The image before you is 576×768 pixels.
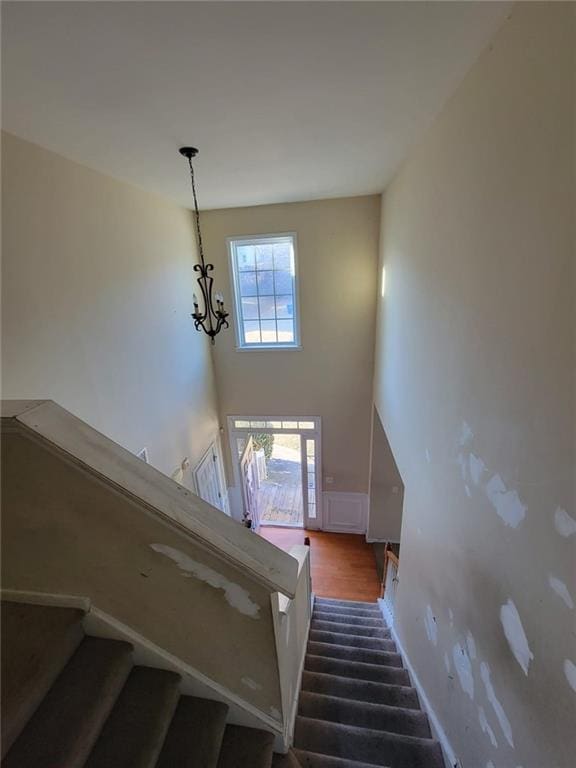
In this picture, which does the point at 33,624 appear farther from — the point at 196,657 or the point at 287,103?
the point at 287,103

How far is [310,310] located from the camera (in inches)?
194

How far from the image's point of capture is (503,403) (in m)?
1.42

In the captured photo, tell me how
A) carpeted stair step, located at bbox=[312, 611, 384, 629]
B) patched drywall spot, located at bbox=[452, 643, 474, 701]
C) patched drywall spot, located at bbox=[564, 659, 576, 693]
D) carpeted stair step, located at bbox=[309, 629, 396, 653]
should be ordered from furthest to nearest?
carpeted stair step, located at bbox=[312, 611, 384, 629] → carpeted stair step, located at bbox=[309, 629, 396, 653] → patched drywall spot, located at bbox=[452, 643, 474, 701] → patched drywall spot, located at bbox=[564, 659, 576, 693]

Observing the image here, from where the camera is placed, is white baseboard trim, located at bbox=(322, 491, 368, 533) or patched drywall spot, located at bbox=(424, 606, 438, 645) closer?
patched drywall spot, located at bbox=(424, 606, 438, 645)

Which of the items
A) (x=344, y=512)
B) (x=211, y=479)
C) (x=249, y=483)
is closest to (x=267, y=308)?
(x=211, y=479)

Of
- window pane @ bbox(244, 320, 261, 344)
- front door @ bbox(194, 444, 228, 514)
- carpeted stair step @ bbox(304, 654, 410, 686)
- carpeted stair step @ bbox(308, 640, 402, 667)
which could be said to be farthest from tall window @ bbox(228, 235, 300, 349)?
carpeted stair step @ bbox(304, 654, 410, 686)

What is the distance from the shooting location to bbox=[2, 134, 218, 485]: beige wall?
2.19 meters

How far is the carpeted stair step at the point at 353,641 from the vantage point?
3125 millimetres

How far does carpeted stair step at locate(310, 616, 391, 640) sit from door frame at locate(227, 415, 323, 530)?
250 centimetres

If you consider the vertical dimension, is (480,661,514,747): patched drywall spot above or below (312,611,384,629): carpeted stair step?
above

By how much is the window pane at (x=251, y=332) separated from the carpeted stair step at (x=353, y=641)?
3714 millimetres

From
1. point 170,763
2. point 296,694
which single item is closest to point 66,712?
point 170,763

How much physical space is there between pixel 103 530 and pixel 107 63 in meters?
1.98

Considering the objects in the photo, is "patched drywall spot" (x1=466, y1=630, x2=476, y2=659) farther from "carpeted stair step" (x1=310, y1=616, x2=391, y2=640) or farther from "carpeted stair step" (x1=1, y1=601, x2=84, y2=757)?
"carpeted stair step" (x1=310, y1=616, x2=391, y2=640)
